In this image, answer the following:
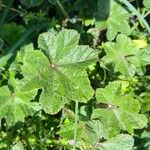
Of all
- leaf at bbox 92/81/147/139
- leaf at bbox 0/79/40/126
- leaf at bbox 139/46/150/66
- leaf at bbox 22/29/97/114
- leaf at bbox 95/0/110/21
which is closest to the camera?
leaf at bbox 22/29/97/114

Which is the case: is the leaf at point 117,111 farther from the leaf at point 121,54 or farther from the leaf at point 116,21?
the leaf at point 116,21

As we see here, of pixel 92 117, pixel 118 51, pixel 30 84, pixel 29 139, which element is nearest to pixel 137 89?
pixel 118 51

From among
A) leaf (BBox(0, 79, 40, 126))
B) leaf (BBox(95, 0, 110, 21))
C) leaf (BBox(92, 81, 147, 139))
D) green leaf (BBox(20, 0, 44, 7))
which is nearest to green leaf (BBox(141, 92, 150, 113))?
leaf (BBox(92, 81, 147, 139))

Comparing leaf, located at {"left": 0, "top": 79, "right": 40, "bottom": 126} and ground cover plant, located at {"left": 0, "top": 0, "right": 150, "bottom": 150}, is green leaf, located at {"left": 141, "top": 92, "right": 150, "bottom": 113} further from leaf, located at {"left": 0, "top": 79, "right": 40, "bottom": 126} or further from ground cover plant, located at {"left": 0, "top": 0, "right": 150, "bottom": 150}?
leaf, located at {"left": 0, "top": 79, "right": 40, "bottom": 126}

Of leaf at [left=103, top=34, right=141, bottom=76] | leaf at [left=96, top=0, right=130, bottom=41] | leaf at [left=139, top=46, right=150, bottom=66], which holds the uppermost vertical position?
leaf at [left=96, top=0, right=130, bottom=41]

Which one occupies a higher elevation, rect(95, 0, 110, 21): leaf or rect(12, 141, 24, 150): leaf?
rect(95, 0, 110, 21): leaf

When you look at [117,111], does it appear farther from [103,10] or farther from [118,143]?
[103,10]
